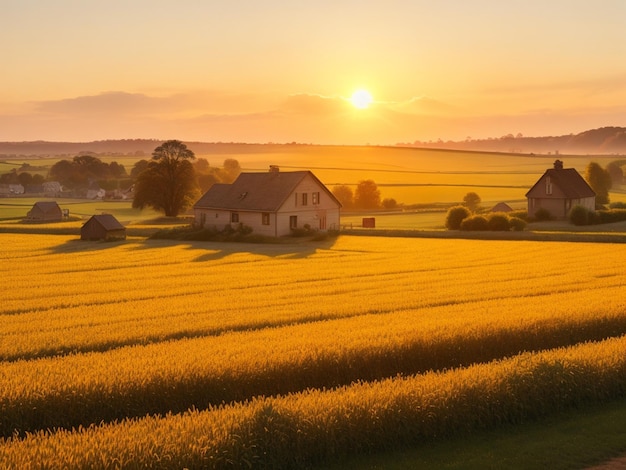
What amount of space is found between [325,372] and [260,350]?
1755 millimetres

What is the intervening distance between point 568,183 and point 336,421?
74196 mm

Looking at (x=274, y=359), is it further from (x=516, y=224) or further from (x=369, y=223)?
(x=369, y=223)

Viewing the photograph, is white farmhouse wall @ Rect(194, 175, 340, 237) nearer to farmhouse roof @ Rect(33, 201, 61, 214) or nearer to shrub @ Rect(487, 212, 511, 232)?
shrub @ Rect(487, 212, 511, 232)

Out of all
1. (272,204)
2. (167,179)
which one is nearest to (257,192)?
(272,204)

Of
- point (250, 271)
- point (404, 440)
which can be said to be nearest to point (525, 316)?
point (404, 440)

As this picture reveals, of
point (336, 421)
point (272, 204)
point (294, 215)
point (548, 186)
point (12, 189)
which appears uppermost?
point (12, 189)

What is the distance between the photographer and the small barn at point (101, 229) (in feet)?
224

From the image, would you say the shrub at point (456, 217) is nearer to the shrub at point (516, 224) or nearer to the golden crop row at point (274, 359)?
the shrub at point (516, 224)

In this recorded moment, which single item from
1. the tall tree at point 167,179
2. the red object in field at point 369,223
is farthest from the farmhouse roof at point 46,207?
the red object in field at point 369,223

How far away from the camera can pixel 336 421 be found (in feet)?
48.8

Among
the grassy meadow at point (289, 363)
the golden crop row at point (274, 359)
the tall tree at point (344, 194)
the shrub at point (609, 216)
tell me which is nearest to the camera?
the grassy meadow at point (289, 363)

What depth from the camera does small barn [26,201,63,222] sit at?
9869 centimetres

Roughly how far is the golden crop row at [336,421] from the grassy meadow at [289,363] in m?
0.03

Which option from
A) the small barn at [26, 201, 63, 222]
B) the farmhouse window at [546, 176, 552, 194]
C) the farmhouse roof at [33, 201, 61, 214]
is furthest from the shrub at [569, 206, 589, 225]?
the farmhouse roof at [33, 201, 61, 214]
